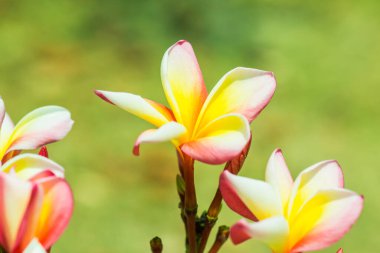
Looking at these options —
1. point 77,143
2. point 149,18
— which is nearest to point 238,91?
point 77,143

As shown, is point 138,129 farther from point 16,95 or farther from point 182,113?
point 182,113

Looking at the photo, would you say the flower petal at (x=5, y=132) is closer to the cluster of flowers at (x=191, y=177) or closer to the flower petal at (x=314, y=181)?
the cluster of flowers at (x=191, y=177)

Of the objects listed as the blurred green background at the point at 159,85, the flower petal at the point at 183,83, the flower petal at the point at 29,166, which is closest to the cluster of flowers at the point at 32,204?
the flower petal at the point at 29,166

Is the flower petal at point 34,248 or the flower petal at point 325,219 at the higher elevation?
the flower petal at point 325,219

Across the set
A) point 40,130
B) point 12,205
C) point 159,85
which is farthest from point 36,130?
point 159,85

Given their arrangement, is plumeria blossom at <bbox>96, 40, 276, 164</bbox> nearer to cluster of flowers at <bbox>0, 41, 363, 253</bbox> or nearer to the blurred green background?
cluster of flowers at <bbox>0, 41, 363, 253</bbox>
